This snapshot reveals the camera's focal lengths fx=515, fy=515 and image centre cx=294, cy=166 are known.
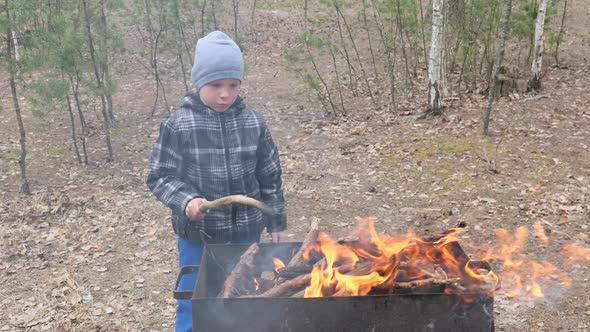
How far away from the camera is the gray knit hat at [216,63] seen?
10.7 ft

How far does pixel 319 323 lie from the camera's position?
2.84 meters

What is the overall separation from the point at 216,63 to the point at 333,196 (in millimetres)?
5017

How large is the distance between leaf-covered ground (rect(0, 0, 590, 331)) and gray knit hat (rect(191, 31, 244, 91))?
9.60ft

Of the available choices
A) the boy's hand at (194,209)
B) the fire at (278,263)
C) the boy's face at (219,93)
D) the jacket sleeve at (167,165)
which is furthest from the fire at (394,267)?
the boy's face at (219,93)

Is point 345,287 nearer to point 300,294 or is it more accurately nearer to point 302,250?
point 300,294

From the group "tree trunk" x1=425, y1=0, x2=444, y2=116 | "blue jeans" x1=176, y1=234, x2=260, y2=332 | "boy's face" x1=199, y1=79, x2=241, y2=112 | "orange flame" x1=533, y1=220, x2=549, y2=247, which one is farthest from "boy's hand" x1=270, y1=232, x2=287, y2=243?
"tree trunk" x1=425, y1=0, x2=444, y2=116

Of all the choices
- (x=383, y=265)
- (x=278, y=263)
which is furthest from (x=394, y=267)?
(x=278, y=263)

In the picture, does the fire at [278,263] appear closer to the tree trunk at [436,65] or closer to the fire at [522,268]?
the fire at [522,268]

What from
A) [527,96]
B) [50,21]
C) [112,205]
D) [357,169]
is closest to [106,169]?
[112,205]

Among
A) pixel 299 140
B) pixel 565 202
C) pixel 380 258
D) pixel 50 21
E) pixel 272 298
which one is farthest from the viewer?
pixel 299 140

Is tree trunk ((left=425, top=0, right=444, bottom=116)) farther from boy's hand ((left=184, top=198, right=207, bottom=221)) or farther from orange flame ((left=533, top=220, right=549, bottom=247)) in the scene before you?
boy's hand ((left=184, top=198, right=207, bottom=221))

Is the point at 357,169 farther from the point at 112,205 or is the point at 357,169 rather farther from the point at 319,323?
the point at 319,323

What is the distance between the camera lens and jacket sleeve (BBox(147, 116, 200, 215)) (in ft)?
10.8

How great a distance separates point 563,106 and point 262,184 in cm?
961
